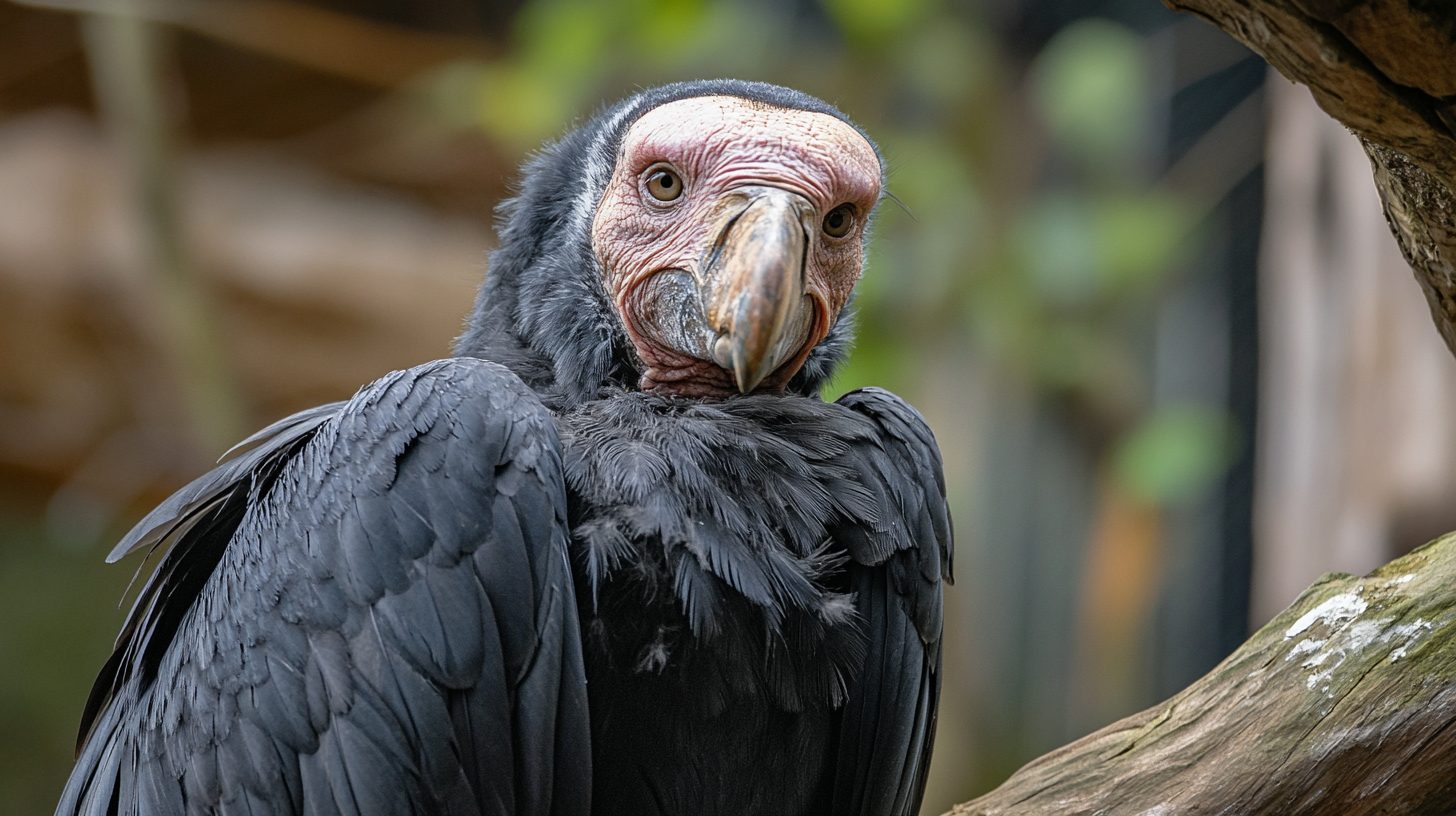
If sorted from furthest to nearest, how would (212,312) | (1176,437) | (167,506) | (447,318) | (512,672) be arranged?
(447,318) → (212,312) → (1176,437) → (167,506) → (512,672)

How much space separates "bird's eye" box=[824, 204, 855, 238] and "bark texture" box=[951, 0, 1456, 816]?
4.25 ft

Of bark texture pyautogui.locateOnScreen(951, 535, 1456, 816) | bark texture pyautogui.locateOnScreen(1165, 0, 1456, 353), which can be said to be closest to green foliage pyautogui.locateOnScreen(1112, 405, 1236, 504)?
bark texture pyautogui.locateOnScreen(951, 535, 1456, 816)

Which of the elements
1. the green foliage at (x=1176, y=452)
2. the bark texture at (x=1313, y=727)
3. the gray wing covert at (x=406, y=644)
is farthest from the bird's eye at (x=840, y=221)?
the green foliage at (x=1176, y=452)

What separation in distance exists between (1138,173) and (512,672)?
6499mm

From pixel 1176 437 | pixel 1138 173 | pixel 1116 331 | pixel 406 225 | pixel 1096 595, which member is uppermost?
pixel 406 225

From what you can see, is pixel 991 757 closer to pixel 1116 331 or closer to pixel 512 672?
pixel 1116 331

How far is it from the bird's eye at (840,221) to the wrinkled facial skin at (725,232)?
0.01 metres

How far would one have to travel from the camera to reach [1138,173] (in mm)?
8250

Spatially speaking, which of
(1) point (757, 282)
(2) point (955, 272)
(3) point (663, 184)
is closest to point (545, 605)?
(1) point (757, 282)

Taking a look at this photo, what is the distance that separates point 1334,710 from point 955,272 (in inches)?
188

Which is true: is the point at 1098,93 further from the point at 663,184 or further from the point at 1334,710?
the point at 1334,710

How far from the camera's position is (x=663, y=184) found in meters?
3.57

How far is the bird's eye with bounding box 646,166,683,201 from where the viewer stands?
355 cm

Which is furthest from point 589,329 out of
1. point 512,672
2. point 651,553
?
point 512,672
